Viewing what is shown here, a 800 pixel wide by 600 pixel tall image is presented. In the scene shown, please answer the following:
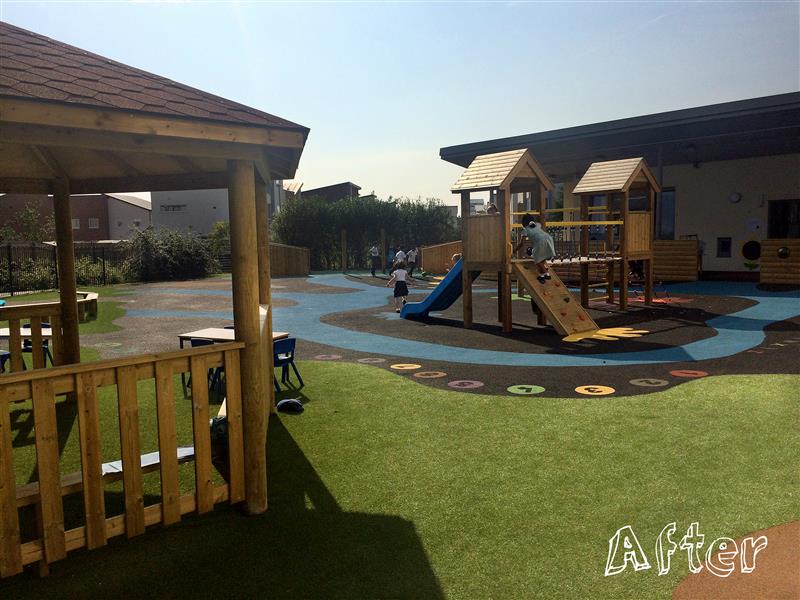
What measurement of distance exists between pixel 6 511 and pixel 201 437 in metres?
1.25

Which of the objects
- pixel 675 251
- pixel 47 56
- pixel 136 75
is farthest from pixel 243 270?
pixel 675 251

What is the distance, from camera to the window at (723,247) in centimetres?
2636

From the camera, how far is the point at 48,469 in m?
3.89

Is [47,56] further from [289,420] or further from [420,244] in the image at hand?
[420,244]

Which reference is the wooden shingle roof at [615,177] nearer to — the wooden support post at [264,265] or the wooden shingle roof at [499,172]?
the wooden shingle roof at [499,172]

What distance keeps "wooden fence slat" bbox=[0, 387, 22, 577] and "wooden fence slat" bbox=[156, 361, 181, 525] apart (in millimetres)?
893

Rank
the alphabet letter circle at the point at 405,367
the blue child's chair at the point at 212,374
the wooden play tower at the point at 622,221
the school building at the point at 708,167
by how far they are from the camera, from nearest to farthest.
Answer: the blue child's chair at the point at 212,374, the alphabet letter circle at the point at 405,367, the wooden play tower at the point at 622,221, the school building at the point at 708,167

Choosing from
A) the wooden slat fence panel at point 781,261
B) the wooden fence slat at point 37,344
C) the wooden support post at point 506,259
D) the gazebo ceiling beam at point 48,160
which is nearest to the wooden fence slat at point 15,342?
the wooden fence slat at point 37,344

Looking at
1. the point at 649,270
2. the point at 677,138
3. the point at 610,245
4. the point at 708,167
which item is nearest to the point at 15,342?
the point at 610,245

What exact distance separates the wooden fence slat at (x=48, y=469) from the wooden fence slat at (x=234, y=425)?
117cm

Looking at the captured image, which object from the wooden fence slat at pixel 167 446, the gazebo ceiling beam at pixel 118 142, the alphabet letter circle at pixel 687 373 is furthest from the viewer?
the alphabet letter circle at pixel 687 373

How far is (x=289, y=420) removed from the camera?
7.19 metres

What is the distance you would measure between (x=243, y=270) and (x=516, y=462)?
9.83 ft

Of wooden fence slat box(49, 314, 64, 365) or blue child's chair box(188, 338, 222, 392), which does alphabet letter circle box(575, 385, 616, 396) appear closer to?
blue child's chair box(188, 338, 222, 392)
